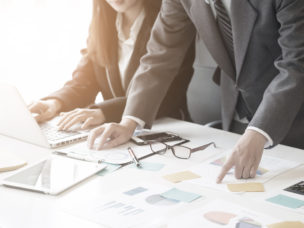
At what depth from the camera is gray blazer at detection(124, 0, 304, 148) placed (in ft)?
3.76

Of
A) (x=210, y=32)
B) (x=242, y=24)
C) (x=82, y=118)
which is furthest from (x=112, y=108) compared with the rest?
(x=242, y=24)

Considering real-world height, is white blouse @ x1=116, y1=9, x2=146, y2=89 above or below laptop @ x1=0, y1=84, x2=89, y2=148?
above

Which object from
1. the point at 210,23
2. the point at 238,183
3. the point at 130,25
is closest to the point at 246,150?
the point at 238,183

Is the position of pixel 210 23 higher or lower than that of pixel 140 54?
higher

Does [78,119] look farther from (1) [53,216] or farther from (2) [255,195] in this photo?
(2) [255,195]

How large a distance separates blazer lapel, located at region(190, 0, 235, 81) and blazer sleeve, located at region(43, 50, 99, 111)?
75 cm

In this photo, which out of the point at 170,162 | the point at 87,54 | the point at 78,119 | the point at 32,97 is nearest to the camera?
the point at 170,162

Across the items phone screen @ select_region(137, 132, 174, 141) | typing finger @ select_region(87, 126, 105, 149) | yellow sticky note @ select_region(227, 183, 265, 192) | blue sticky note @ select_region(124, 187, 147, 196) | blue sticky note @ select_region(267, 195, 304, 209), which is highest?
typing finger @ select_region(87, 126, 105, 149)

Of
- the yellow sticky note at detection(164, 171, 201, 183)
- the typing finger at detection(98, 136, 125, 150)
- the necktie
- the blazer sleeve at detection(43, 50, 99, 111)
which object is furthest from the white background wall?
the yellow sticky note at detection(164, 171, 201, 183)

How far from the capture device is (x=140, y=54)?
1850 millimetres

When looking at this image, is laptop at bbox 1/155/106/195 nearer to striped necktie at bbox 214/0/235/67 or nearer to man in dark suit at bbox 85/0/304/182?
man in dark suit at bbox 85/0/304/182

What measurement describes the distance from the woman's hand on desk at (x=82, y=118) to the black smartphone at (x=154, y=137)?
8.5 inches

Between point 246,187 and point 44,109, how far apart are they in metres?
1.03

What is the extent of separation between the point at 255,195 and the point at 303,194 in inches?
4.5
